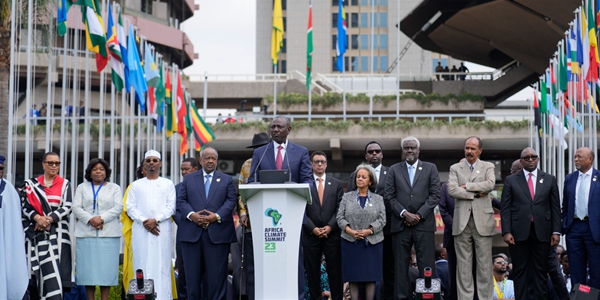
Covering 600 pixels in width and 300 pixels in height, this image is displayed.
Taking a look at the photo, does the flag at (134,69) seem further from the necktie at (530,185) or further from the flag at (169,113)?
the necktie at (530,185)

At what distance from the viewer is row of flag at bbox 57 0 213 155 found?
19328 millimetres

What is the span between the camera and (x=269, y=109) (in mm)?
46250

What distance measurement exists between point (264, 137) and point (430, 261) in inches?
108

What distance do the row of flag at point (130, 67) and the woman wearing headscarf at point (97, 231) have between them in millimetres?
7802

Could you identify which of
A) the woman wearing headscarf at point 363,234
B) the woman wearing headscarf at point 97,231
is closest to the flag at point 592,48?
the woman wearing headscarf at point 363,234

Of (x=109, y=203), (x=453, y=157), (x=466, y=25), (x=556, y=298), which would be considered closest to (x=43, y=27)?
(x=109, y=203)

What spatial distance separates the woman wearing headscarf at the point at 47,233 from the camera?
37.0 ft

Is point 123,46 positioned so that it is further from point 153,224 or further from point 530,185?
Result: point 530,185

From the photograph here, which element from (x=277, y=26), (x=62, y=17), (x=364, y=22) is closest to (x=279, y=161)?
(x=62, y=17)

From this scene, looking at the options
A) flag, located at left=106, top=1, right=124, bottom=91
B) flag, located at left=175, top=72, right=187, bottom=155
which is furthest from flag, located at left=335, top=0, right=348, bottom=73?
flag, located at left=106, top=1, right=124, bottom=91

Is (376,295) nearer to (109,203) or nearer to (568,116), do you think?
(109,203)

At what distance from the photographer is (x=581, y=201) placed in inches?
452

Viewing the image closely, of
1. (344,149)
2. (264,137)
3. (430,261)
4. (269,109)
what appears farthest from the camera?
(269,109)

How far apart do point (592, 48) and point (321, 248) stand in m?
9.69
